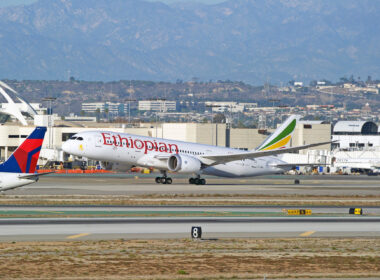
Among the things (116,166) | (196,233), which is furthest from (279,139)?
(196,233)

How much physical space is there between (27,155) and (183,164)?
104ft

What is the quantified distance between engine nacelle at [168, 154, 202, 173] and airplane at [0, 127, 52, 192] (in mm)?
30695

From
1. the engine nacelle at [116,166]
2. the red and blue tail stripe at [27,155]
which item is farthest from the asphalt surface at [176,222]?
the engine nacelle at [116,166]

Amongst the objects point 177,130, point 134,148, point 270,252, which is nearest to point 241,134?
point 177,130

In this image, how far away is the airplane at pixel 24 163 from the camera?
5278 cm

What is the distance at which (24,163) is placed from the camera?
5312 centimetres

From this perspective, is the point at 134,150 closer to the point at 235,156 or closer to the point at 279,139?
the point at 235,156

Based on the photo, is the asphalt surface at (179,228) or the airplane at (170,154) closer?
the asphalt surface at (179,228)

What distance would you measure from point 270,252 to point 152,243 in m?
5.63

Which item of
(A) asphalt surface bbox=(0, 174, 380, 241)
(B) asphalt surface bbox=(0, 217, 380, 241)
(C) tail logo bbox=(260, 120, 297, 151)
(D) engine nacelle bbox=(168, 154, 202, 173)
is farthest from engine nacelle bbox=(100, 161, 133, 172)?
(B) asphalt surface bbox=(0, 217, 380, 241)

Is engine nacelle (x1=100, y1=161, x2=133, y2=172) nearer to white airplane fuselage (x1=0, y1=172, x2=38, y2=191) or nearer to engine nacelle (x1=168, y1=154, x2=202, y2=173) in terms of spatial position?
engine nacelle (x1=168, y1=154, x2=202, y2=173)

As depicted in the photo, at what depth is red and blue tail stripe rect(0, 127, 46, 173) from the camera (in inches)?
2078

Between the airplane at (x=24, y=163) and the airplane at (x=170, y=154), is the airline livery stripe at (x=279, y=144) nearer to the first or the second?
the airplane at (x=170, y=154)

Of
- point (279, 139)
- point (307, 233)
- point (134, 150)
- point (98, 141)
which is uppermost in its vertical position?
point (279, 139)
